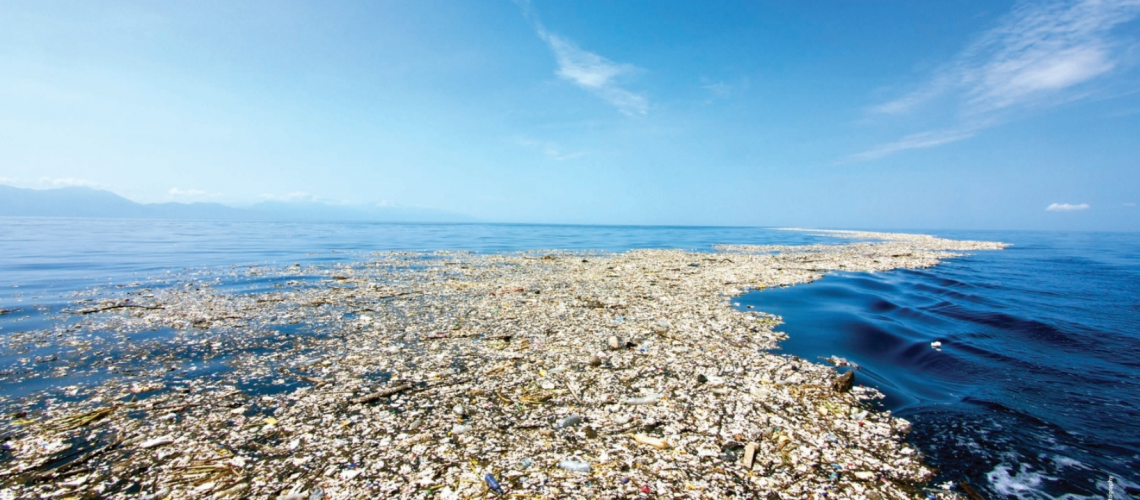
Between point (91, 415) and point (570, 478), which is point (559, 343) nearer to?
point (570, 478)

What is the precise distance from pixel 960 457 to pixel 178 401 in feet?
33.3

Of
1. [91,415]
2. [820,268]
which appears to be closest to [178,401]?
[91,415]

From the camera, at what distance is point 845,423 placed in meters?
5.52

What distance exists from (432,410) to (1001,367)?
10.7 meters

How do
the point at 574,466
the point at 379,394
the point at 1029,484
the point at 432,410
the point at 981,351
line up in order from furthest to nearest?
the point at 981,351 → the point at 379,394 → the point at 432,410 → the point at 574,466 → the point at 1029,484

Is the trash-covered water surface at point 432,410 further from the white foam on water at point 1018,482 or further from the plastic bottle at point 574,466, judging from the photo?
the white foam on water at point 1018,482

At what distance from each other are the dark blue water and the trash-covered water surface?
75cm

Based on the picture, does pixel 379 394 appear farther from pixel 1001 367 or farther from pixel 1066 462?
pixel 1001 367

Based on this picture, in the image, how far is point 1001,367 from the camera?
8078mm

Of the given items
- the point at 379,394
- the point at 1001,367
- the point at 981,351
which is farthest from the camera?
the point at 981,351

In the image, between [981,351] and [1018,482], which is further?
[981,351]

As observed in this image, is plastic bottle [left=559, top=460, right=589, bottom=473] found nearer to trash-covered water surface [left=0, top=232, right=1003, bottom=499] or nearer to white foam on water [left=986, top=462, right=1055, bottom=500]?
trash-covered water surface [left=0, top=232, right=1003, bottom=499]

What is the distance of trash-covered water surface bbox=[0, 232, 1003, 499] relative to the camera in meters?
4.21

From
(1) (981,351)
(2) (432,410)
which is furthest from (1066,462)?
(2) (432,410)
